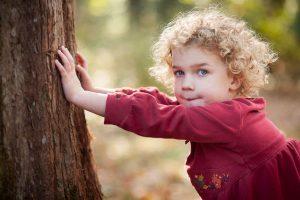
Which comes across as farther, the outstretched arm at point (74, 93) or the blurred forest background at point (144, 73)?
the blurred forest background at point (144, 73)

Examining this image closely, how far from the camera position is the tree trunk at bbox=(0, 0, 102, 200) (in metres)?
2.44

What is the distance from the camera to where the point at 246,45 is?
9.48ft

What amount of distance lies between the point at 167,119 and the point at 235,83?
628 mm

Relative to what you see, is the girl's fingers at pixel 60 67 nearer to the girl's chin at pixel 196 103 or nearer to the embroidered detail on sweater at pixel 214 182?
the girl's chin at pixel 196 103

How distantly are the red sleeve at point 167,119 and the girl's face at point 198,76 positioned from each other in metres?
0.14

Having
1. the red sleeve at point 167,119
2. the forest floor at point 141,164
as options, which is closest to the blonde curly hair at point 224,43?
the red sleeve at point 167,119

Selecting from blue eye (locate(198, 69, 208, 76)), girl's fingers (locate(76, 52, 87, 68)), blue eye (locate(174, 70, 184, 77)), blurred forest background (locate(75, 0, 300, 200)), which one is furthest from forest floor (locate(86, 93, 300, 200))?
blue eye (locate(198, 69, 208, 76))

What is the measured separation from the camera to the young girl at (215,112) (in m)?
2.53

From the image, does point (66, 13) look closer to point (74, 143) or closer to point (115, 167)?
point (74, 143)

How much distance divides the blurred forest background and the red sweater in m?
0.65

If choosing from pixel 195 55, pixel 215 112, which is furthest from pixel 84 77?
pixel 215 112

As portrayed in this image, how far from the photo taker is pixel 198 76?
8.82 ft

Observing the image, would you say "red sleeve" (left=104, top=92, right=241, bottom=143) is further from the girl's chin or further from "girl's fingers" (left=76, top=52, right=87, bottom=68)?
"girl's fingers" (left=76, top=52, right=87, bottom=68)

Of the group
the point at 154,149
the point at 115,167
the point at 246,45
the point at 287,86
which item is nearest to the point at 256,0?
the point at 287,86
